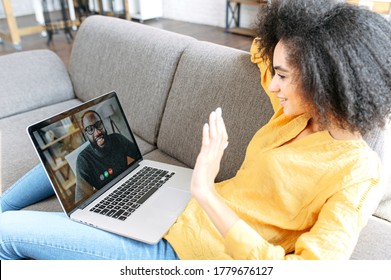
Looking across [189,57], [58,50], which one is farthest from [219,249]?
[58,50]

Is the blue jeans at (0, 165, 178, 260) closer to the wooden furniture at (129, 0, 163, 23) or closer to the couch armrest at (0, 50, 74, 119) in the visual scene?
the couch armrest at (0, 50, 74, 119)

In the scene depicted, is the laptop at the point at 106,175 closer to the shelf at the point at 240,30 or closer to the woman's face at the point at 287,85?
the woman's face at the point at 287,85

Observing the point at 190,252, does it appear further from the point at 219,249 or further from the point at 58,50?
the point at 58,50

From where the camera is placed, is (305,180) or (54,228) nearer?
(305,180)

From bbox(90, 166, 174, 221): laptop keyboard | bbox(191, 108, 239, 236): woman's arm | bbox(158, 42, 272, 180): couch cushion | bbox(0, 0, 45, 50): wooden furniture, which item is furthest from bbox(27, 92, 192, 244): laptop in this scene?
bbox(0, 0, 45, 50): wooden furniture

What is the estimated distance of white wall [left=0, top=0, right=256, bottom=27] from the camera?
15.7ft

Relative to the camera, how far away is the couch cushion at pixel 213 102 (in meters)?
1.15

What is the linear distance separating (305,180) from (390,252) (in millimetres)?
343

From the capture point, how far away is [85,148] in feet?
3.61

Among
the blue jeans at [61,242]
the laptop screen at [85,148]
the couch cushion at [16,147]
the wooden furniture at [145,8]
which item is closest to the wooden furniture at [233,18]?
the wooden furniture at [145,8]

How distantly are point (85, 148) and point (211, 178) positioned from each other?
1.73ft

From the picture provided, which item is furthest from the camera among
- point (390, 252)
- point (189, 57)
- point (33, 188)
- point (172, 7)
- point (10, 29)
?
point (172, 7)

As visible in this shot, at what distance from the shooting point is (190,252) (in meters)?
0.88
